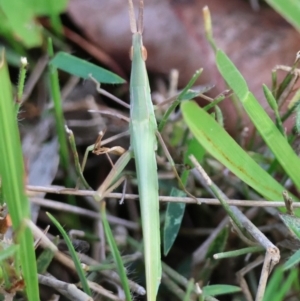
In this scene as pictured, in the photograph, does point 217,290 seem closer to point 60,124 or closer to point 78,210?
point 78,210

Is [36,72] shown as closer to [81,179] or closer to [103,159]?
[103,159]

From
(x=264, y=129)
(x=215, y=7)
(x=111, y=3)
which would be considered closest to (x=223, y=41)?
(x=215, y=7)

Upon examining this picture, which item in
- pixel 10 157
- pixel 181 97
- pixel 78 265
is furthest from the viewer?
pixel 181 97

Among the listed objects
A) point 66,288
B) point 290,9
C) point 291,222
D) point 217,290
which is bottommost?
point 66,288

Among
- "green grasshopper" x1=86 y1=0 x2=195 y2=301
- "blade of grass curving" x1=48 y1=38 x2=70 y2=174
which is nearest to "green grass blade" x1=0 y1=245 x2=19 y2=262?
"green grasshopper" x1=86 y1=0 x2=195 y2=301

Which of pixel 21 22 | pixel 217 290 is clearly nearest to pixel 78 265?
pixel 217 290

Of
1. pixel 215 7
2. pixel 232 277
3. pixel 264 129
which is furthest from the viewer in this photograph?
Result: pixel 215 7
